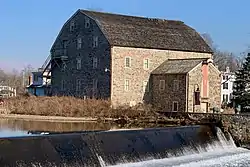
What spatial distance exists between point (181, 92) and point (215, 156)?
27558 mm

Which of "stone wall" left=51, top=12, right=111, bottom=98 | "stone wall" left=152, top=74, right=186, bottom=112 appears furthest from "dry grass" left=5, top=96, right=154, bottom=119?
"stone wall" left=152, top=74, right=186, bottom=112

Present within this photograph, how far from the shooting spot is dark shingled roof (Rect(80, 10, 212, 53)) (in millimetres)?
50781

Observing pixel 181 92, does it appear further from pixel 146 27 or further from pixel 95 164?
pixel 95 164

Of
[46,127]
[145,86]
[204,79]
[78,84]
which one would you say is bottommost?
[46,127]

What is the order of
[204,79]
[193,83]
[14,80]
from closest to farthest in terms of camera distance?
[193,83] < [204,79] < [14,80]

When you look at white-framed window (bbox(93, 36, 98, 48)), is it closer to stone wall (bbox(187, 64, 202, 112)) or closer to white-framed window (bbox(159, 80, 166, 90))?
white-framed window (bbox(159, 80, 166, 90))

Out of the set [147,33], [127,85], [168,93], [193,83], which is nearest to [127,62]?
[127,85]

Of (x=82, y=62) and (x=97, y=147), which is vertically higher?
(x=82, y=62)

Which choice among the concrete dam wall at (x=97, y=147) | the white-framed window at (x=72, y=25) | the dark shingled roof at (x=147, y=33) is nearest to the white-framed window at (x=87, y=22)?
the dark shingled roof at (x=147, y=33)

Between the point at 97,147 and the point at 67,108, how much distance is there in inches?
1091

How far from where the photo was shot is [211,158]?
2111cm

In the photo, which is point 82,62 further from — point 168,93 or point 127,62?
point 168,93

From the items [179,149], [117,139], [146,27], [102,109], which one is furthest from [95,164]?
[146,27]

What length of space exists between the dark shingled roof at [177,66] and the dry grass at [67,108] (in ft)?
25.3
